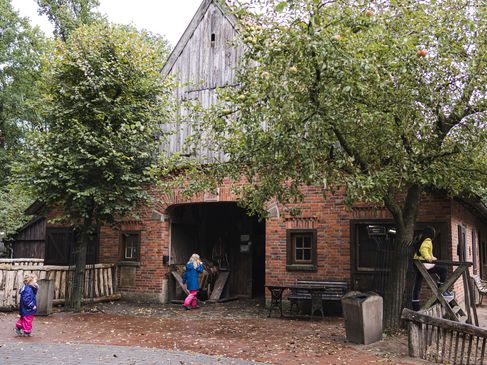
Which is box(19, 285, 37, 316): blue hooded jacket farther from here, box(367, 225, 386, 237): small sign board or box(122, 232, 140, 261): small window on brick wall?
box(367, 225, 386, 237): small sign board

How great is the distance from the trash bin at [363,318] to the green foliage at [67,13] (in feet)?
79.3

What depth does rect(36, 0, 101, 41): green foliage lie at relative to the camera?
2811 cm

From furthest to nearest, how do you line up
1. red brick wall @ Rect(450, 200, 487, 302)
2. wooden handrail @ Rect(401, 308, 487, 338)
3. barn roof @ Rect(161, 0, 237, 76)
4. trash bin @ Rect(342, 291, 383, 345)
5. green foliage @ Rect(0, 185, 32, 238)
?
green foliage @ Rect(0, 185, 32, 238) < barn roof @ Rect(161, 0, 237, 76) < red brick wall @ Rect(450, 200, 487, 302) < trash bin @ Rect(342, 291, 383, 345) < wooden handrail @ Rect(401, 308, 487, 338)

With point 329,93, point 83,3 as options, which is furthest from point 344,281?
point 83,3

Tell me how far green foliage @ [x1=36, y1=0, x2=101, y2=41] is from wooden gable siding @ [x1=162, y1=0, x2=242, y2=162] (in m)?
14.2

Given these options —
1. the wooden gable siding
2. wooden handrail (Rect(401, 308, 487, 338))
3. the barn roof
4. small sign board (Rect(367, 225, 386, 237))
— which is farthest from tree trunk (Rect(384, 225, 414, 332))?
the barn roof

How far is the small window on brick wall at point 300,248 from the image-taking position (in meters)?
13.3

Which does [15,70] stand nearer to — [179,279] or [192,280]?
[179,279]

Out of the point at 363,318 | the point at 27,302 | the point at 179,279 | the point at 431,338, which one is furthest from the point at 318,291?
the point at 27,302

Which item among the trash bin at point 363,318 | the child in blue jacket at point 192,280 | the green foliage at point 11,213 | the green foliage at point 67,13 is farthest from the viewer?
the green foliage at point 67,13

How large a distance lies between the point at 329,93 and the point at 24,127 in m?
27.8

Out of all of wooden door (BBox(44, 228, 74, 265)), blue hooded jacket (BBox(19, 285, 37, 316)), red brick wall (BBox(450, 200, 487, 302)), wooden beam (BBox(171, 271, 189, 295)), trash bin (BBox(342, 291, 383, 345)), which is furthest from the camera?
wooden door (BBox(44, 228, 74, 265))

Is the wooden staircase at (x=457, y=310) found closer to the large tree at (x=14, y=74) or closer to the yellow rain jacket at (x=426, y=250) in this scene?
the yellow rain jacket at (x=426, y=250)

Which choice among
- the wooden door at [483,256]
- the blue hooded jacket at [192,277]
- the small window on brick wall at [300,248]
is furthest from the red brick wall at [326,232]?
the wooden door at [483,256]
